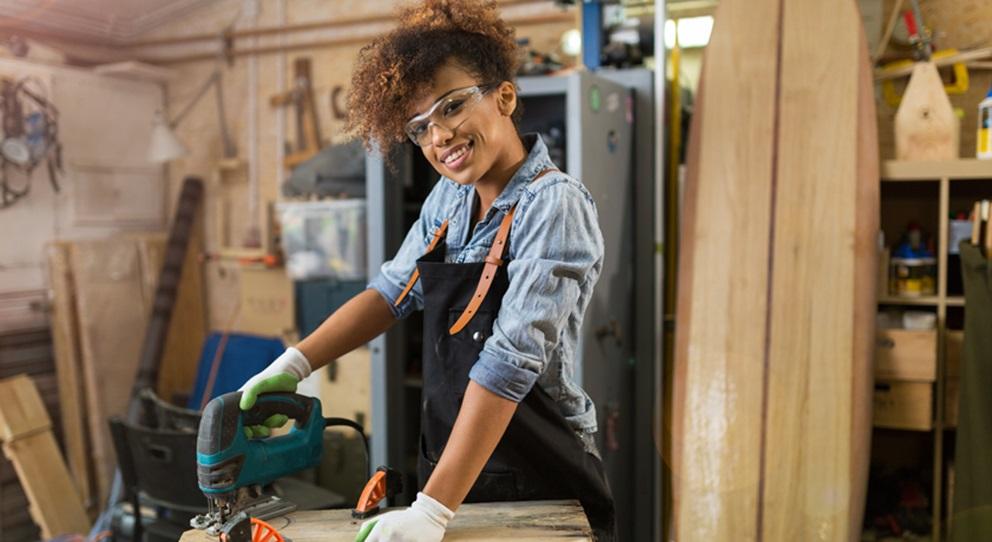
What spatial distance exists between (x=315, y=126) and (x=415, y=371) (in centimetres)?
149

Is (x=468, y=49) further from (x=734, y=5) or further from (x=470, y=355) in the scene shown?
(x=734, y=5)

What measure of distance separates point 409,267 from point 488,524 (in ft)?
1.51

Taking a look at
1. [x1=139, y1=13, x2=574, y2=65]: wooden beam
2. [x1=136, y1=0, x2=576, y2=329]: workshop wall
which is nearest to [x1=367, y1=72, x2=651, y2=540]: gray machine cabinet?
[x1=139, y1=13, x2=574, y2=65]: wooden beam

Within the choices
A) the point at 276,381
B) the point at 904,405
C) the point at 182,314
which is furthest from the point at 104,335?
the point at 904,405

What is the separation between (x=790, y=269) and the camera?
203cm

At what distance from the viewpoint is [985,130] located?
2.00m

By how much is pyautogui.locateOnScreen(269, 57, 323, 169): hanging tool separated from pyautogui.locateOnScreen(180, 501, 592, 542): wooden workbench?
8.29ft

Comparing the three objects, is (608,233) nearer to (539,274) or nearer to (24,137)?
(539,274)

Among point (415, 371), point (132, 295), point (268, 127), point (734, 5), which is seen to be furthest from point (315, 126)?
point (734, 5)

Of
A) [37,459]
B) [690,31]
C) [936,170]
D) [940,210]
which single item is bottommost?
[37,459]

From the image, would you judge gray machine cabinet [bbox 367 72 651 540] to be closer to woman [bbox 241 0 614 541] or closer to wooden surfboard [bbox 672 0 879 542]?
wooden surfboard [bbox 672 0 879 542]

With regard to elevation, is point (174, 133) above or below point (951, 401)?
above

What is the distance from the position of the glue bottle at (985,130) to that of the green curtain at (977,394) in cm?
25

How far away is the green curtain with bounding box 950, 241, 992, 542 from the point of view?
6.62 ft
